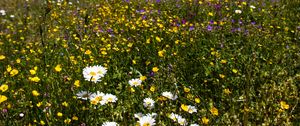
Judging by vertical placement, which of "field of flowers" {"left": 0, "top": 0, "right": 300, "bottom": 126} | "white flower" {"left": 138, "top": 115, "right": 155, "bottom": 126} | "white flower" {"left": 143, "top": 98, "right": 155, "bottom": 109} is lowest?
"field of flowers" {"left": 0, "top": 0, "right": 300, "bottom": 126}

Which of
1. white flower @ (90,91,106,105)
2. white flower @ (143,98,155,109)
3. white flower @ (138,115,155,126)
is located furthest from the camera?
white flower @ (143,98,155,109)

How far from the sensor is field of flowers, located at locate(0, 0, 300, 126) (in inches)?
102

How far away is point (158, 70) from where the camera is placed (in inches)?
141

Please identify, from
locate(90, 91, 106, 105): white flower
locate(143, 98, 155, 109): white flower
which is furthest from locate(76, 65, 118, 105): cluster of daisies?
locate(143, 98, 155, 109): white flower

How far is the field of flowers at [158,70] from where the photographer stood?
102 inches

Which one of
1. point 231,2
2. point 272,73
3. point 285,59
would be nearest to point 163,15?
point 231,2

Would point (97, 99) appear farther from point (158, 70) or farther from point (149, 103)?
point (158, 70)

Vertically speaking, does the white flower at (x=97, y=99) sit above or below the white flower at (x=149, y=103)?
above

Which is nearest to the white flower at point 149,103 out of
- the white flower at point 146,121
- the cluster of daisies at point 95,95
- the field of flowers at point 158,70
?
the field of flowers at point 158,70

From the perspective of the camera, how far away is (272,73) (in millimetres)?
3301

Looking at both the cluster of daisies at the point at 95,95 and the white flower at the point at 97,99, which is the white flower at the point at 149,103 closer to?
the cluster of daisies at the point at 95,95

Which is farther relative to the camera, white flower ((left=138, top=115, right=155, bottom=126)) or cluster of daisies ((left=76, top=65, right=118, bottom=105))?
cluster of daisies ((left=76, top=65, right=118, bottom=105))

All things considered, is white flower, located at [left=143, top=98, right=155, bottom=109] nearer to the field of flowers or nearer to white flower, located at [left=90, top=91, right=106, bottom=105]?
the field of flowers

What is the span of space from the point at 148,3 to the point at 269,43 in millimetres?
3079
